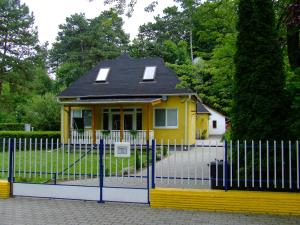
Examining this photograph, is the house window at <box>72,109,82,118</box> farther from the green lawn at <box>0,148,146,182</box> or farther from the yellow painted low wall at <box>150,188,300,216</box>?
the yellow painted low wall at <box>150,188,300,216</box>

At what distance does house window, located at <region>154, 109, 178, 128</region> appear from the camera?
25500 mm

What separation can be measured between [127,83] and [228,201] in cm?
1978

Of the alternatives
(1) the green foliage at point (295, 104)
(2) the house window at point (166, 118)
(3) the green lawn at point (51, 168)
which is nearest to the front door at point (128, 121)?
(2) the house window at point (166, 118)

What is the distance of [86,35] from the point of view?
56.5m

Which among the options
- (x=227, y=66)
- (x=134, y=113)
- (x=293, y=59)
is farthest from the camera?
(x=134, y=113)

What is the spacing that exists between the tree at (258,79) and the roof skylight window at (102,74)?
19.7m

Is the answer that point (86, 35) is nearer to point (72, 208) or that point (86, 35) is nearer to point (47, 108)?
point (47, 108)

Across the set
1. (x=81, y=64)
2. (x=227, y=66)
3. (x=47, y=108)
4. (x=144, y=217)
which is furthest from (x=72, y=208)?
(x=81, y=64)

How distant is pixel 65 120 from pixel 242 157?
20.1 m

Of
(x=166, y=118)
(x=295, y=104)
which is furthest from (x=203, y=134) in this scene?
(x=295, y=104)

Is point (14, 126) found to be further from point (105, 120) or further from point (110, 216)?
point (110, 216)

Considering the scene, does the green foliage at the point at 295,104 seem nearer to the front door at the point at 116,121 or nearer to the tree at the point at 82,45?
the front door at the point at 116,121

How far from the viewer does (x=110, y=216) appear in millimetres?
7988

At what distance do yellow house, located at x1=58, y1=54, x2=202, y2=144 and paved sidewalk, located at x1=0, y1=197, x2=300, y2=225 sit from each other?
47.7 ft
